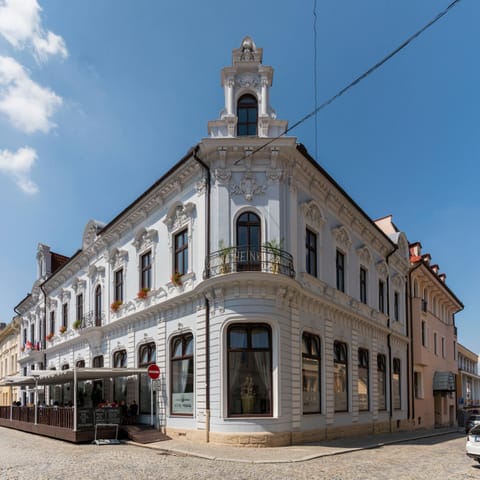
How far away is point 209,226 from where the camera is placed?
20188 mm

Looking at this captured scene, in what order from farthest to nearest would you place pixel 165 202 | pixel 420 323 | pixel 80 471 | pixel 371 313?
pixel 420 323
pixel 371 313
pixel 165 202
pixel 80 471

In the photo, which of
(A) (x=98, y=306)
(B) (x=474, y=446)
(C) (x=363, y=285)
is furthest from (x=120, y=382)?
(B) (x=474, y=446)

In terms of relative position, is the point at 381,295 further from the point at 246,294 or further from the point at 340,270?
the point at 246,294

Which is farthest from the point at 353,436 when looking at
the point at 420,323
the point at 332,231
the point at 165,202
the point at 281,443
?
the point at 420,323

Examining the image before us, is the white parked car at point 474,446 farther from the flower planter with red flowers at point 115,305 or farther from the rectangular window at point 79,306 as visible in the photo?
the rectangular window at point 79,306

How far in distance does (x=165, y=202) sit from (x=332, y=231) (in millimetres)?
7027

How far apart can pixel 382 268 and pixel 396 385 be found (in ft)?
21.1

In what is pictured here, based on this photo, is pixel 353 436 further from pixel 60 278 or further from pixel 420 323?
pixel 60 278

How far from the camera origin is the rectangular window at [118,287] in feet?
90.4

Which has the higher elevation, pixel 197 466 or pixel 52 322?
pixel 52 322

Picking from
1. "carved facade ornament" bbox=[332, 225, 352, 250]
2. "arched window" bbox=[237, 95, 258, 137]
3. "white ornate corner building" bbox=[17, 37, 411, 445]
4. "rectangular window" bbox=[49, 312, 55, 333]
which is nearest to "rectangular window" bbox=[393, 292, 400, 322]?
"white ornate corner building" bbox=[17, 37, 411, 445]

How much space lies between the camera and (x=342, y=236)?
2539 centimetres

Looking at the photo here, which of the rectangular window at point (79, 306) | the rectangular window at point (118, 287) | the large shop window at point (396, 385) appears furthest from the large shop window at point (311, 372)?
the rectangular window at point (79, 306)

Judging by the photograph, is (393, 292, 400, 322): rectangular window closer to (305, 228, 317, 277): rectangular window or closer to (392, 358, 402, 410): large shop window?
(392, 358, 402, 410): large shop window
